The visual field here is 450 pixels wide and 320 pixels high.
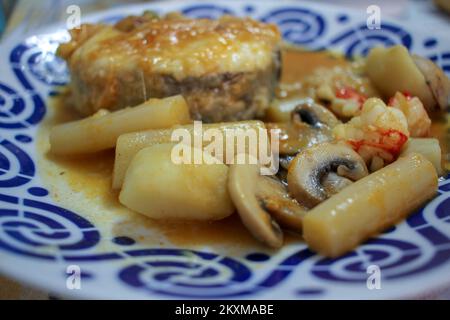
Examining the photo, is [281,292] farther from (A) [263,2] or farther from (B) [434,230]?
(A) [263,2]

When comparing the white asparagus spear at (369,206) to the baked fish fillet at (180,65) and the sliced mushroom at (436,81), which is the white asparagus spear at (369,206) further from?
the baked fish fillet at (180,65)

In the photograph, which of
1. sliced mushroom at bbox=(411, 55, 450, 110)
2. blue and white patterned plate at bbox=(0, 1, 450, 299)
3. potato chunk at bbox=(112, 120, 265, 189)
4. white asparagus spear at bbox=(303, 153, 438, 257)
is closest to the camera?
blue and white patterned plate at bbox=(0, 1, 450, 299)

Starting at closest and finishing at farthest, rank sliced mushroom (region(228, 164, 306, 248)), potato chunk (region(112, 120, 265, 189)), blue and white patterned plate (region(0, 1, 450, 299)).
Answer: blue and white patterned plate (region(0, 1, 450, 299))
sliced mushroom (region(228, 164, 306, 248))
potato chunk (region(112, 120, 265, 189))

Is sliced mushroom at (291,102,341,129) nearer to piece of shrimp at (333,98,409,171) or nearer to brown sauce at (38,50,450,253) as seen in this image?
piece of shrimp at (333,98,409,171)

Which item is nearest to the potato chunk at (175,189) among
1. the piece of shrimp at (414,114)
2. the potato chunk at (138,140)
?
the potato chunk at (138,140)

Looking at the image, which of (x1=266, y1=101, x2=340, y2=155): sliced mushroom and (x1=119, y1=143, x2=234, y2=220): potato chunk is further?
(x1=266, y1=101, x2=340, y2=155): sliced mushroom

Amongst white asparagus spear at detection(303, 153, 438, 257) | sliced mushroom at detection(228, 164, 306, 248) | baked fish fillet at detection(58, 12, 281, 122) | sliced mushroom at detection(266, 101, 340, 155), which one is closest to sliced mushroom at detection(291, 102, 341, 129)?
sliced mushroom at detection(266, 101, 340, 155)

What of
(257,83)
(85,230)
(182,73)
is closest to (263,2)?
(257,83)
